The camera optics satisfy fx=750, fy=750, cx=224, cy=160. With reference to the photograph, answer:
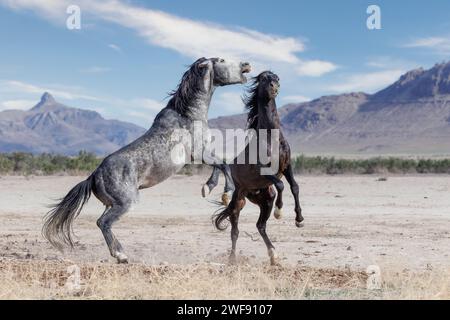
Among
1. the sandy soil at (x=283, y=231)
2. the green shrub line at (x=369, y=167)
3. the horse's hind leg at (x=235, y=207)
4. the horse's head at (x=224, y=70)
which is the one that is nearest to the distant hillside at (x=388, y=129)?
the green shrub line at (x=369, y=167)

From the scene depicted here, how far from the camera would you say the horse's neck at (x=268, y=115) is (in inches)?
417

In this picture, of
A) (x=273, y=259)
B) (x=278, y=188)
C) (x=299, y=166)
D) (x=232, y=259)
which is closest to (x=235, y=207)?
(x=232, y=259)

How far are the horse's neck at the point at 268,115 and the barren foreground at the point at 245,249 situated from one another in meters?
1.97

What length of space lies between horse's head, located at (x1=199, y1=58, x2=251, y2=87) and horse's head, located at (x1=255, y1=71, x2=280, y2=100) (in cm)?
73

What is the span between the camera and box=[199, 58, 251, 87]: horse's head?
9.88 meters

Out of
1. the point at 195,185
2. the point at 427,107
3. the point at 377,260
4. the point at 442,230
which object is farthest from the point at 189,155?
the point at 427,107

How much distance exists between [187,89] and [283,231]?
639cm

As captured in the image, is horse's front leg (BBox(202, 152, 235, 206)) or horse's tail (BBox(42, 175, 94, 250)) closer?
horse's front leg (BBox(202, 152, 235, 206))

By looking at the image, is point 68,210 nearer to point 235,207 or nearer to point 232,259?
point 232,259

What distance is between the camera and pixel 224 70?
991 centimetres

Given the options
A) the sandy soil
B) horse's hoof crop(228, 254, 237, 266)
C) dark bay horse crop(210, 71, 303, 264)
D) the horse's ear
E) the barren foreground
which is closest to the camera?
the barren foreground

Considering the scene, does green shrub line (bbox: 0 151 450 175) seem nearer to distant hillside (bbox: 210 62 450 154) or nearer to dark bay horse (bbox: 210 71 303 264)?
dark bay horse (bbox: 210 71 303 264)

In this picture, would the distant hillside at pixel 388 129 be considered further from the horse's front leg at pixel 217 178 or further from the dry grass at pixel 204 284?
the dry grass at pixel 204 284

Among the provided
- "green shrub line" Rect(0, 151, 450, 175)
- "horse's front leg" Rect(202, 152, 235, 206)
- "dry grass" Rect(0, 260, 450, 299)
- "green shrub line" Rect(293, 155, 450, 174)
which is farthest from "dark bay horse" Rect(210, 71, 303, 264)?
"green shrub line" Rect(293, 155, 450, 174)
